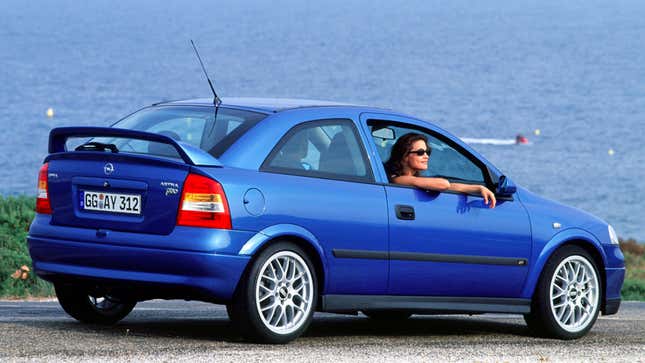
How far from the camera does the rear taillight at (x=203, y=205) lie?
8836 millimetres

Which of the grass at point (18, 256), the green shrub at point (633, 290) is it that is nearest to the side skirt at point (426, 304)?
the grass at point (18, 256)

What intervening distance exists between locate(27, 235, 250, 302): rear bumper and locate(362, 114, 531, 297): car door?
4.45 ft

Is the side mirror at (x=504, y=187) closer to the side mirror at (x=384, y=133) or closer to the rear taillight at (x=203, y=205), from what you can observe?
the side mirror at (x=384, y=133)

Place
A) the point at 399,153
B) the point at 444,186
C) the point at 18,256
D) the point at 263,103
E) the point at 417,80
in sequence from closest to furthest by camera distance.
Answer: the point at 263,103
the point at 444,186
the point at 399,153
the point at 18,256
the point at 417,80

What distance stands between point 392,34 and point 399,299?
176 metres

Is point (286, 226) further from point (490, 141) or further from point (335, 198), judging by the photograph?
point (490, 141)

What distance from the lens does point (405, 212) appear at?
9867mm

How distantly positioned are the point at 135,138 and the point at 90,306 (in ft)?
5.50

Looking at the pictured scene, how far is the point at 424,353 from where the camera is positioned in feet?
30.2

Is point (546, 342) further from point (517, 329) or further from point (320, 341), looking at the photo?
point (320, 341)

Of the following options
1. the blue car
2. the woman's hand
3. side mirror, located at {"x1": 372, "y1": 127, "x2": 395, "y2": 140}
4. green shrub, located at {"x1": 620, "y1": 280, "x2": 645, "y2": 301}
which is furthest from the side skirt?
green shrub, located at {"x1": 620, "y1": 280, "x2": 645, "y2": 301}

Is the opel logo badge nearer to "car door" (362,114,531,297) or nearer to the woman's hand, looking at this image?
"car door" (362,114,531,297)

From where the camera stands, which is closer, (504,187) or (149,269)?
(149,269)

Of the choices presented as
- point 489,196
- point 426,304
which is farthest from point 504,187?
point 426,304
